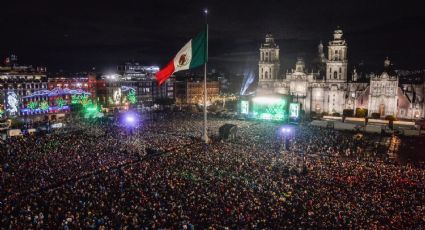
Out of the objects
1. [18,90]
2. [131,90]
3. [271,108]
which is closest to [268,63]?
[271,108]

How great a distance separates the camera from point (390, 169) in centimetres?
2595

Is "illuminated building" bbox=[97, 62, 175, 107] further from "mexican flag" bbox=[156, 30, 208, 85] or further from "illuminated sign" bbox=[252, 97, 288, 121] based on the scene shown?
"mexican flag" bbox=[156, 30, 208, 85]

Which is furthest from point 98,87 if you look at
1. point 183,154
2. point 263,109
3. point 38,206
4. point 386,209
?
point 386,209

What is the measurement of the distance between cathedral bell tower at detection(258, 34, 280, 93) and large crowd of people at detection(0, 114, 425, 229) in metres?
48.8

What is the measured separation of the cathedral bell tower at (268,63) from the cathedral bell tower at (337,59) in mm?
13686

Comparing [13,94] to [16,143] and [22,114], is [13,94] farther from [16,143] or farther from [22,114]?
[16,143]

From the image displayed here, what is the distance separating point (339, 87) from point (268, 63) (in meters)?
17.7

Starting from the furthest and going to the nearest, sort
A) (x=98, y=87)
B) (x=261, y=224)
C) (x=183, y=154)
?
1. (x=98, y=87)
2. (x=183, y=154)
3. (x=261, y=224)

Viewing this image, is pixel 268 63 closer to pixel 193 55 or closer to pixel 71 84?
pixel 71 84

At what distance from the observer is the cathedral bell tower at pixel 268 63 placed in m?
82.0

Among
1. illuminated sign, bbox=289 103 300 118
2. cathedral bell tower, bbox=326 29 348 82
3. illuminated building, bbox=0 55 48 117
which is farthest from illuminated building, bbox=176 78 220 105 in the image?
illuminated sign, bbox=289 103 300 118

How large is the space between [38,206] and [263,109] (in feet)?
115

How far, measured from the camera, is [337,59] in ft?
234

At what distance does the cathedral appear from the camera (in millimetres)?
64062
